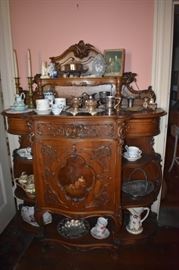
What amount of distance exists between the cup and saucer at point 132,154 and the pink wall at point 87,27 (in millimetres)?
526

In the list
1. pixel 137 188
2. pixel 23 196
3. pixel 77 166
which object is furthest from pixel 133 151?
pixel 23 196

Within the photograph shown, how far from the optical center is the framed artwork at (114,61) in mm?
1699

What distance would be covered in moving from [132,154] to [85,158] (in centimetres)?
42

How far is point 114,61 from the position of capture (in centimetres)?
171

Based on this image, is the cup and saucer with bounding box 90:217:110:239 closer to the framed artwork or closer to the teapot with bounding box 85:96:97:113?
the teapot with bounding box 85:96:97:113

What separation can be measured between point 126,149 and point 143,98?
0.45m

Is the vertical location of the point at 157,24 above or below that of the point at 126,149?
above

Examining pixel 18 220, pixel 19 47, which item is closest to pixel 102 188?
pixel 18 220

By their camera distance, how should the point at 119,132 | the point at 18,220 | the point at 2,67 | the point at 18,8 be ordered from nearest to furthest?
the point at 119,132 → the point at 18,8 → the point at 2,67 → the point at 18,220

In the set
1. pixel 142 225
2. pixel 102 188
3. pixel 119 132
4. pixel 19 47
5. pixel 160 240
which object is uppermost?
pixel 19 47

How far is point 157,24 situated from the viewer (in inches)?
65.5

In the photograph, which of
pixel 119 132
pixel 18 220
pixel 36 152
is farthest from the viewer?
pixel 18 220

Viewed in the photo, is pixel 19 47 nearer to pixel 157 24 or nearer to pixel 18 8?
pixel 18 8

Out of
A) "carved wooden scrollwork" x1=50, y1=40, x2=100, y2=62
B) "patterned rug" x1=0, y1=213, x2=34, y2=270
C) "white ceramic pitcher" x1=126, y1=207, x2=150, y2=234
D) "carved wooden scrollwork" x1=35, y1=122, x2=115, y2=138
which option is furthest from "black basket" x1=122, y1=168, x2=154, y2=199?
"carved wooden scrollwork" x1=50, y1=40, x2=100, y2=62
